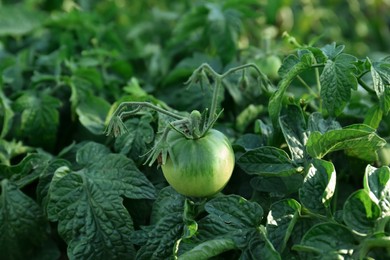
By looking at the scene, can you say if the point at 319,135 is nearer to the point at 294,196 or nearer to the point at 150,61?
the point at 294,196

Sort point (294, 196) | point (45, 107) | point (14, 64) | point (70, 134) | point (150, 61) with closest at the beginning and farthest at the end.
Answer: point (294, 196) < point (45, 107) < point (70, 134) < point (14, 64) < point (150, 61)

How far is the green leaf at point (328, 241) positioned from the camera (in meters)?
1.04

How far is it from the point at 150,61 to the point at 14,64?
1.35 ft

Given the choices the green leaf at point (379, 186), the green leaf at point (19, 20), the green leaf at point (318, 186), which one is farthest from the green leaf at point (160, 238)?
the green leaf at point (19, 20)

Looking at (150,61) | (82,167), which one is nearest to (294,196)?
(82,167)

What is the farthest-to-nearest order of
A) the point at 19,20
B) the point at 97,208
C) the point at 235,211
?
the point at 19,20
the point at 97,208
the point at 235,211

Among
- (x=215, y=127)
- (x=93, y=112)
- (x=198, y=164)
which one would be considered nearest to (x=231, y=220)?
(x=198, y=164)

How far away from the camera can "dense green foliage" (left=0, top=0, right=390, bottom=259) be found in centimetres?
113

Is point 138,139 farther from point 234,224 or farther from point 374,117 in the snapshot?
point 374,117

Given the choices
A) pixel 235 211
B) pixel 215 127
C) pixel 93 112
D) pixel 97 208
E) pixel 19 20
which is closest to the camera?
pixel 235 211

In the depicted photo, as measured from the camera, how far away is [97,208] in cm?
126

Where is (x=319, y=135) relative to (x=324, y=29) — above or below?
above

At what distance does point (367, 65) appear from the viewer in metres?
1.23

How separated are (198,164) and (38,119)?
23.4 inches
